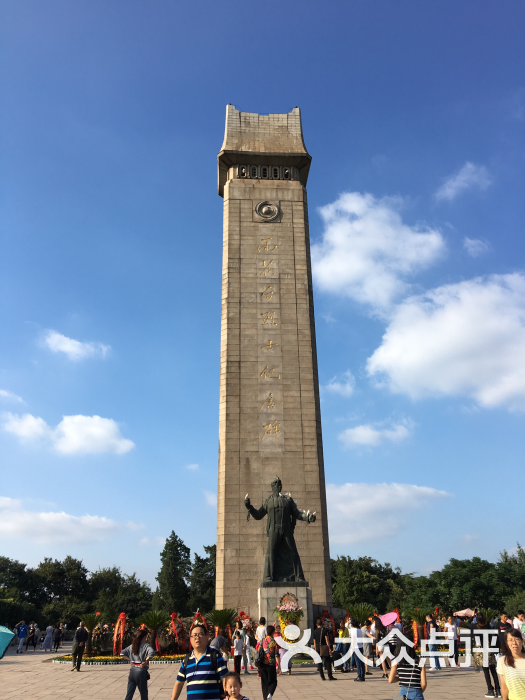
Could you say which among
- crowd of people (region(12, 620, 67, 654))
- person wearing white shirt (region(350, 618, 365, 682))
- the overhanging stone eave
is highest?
the overhanging stone eave

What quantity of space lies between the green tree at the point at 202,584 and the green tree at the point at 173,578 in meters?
0.67

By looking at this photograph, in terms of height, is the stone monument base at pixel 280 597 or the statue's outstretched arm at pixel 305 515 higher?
the statue's outstretched arm at pixel 305 515

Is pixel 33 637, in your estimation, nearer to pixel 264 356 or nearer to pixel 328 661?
pixel 264 356

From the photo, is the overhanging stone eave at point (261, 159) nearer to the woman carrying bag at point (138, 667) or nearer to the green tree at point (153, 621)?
the green tree at point (153, 621)

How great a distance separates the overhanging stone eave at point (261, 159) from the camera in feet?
110

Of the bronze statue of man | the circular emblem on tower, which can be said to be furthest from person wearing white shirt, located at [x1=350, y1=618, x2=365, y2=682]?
the circular emblem on tower

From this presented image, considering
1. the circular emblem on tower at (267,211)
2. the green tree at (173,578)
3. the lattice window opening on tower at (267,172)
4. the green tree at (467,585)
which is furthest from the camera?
the green tree at (173,578)

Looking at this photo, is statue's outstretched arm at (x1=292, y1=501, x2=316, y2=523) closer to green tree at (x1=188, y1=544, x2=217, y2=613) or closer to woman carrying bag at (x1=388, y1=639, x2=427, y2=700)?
woman carrying bag at (x1=388, y1=639, x2=427, y2=700)

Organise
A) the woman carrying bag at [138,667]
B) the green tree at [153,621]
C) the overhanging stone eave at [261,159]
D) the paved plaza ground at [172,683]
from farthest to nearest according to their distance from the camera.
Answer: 1. the overhanging stone eave at [261,159]
2. the green tree at [153,621]
3. the paved plaza ground at [172,683]
4. the woman carrying bag at [138,667]

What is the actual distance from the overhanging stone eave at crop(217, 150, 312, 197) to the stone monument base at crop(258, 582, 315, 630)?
24.0 m

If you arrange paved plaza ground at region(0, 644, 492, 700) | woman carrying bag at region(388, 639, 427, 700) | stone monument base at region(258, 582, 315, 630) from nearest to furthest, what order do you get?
1. woman carrying bag at region(388, 639, 427, 700)
2. paved plaza ground at region(0, 644, 492, 700)
3. stone monument base at region(258, 582, 315, 630)

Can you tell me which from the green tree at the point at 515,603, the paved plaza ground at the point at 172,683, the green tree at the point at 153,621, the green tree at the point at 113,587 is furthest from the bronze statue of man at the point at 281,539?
the green tree at the point at 113,587

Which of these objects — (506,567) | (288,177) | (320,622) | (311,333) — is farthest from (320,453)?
(506,567)

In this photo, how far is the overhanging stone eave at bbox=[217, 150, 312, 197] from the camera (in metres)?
33.6
